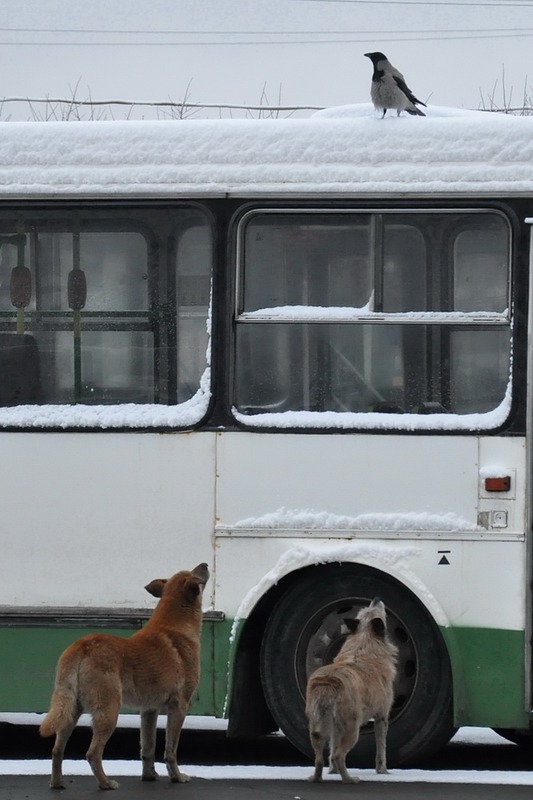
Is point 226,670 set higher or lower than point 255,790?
higher

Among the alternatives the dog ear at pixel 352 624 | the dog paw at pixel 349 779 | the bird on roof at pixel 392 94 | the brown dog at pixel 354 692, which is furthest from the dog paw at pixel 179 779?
the bird on roof at pixel 392 94

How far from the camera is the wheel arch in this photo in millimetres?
6535

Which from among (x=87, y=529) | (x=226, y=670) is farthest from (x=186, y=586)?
(x=87, y=529)

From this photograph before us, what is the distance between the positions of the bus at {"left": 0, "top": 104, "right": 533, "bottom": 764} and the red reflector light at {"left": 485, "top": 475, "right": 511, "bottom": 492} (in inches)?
0.5

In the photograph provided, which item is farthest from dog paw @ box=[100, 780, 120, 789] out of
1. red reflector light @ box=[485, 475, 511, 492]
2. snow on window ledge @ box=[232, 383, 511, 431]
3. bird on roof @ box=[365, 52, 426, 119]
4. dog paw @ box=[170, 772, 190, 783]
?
bird on roof @ box=[365, 52, 426, 119]

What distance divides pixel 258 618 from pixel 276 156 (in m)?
2.23

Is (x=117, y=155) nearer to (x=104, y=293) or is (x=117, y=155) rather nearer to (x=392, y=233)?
(x=104, y=293)

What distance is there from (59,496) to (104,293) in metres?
1.01

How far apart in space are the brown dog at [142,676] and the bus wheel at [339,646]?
0.60m

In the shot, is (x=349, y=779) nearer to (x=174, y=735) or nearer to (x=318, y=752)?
(x=318, y=752)

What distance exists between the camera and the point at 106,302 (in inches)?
269

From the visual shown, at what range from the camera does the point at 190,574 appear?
246 inches

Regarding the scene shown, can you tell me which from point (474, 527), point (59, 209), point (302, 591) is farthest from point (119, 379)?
point (474, 527)

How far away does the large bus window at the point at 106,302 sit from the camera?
6.81 m
